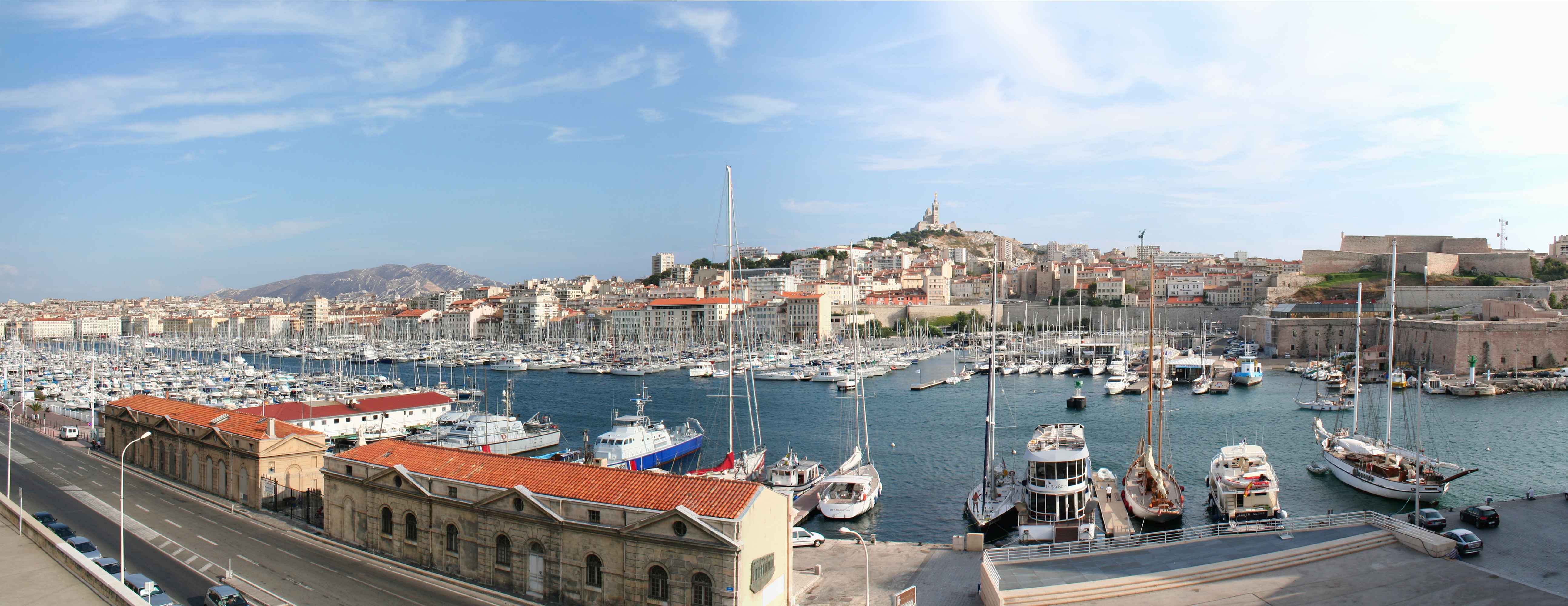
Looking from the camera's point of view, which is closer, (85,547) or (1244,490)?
(85,547)

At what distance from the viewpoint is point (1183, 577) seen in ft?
32.8

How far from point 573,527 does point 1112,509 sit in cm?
1049

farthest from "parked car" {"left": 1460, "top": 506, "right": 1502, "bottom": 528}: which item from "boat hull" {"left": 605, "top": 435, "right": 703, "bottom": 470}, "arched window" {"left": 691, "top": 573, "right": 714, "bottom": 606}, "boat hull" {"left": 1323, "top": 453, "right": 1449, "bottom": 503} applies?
"boat hull" {"left": 605, "top": 435, "right": 703, "bottom": 470}

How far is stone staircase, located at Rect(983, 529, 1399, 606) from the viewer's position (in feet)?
31.2

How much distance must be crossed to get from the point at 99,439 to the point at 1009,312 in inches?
2541

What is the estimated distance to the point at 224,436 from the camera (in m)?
15.9

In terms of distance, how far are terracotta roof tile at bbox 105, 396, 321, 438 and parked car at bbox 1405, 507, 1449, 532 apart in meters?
18.5

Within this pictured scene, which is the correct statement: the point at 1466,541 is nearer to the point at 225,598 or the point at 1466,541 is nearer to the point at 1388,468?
the point at 1388,468

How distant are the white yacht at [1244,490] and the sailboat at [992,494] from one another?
3677 millimetres

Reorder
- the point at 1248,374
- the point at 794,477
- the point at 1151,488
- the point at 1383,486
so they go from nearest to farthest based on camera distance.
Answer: the point at 1151,488, the point at 1383,486, the point at 794,477, the point at 1248,374

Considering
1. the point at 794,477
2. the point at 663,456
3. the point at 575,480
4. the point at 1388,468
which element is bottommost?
the point at 663,456

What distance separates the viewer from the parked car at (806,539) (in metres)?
12.9

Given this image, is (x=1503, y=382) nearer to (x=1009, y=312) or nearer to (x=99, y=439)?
(x=1009, y=312)

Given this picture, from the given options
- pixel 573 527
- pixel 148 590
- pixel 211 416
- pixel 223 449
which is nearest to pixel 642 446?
pixel 223 449
